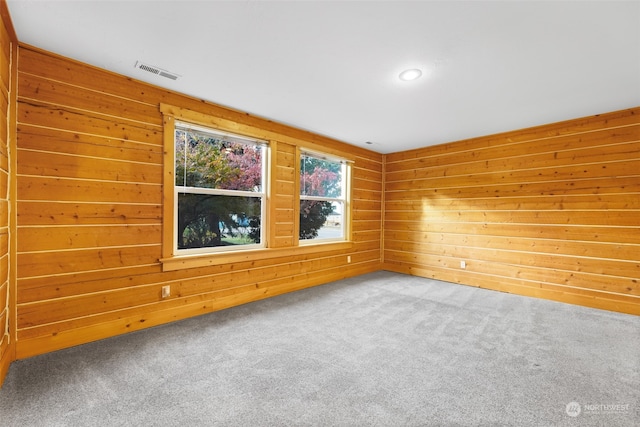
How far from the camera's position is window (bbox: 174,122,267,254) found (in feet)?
9.86

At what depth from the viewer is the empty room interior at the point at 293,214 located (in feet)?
5.68

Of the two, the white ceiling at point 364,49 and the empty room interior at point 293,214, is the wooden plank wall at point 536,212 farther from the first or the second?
the white ceiling at point 364,49

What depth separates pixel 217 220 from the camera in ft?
10.8

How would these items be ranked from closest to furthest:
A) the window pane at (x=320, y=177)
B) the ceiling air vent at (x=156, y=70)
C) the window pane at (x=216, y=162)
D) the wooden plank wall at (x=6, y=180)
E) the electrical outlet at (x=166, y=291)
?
the wooden plank wall at (x=6, y=180)
the ceiling air vent at (x=156, y=70)
the electrical outlet at (x=166, y=291)
the window pane at (x=216, y=162)
the window pane at (x=320, y=177)

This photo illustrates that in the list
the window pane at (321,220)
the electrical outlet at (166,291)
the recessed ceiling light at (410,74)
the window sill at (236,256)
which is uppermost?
the recessed ceiling light at (410,74)

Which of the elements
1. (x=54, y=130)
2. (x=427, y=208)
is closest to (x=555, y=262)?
(x=427, y=208)

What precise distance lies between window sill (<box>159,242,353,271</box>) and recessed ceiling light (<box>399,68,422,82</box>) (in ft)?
8.07

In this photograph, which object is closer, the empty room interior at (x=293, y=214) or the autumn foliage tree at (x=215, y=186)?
the empty room interior at (x=293, y=214)

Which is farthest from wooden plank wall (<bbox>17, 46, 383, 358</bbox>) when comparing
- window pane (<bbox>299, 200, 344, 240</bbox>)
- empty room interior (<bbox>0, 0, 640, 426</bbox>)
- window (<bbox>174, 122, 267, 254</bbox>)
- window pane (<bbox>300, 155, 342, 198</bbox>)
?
window pane (<bbox>300, 155, 342, 198</bbox>)

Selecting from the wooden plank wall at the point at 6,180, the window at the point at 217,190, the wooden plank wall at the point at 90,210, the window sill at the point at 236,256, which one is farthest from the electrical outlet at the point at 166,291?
the wooden plank wall at the point at 6,180

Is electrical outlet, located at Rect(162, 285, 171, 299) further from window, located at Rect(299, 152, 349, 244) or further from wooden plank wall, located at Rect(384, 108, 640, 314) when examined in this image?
wooden plank wall, located at Rect(384, 108, 640, 314)

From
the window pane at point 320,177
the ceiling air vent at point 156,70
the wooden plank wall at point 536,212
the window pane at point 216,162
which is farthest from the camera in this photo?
the window pane at point 320,177

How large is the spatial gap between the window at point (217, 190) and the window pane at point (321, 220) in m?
0.81

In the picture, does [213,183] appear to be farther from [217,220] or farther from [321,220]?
[321,220]
